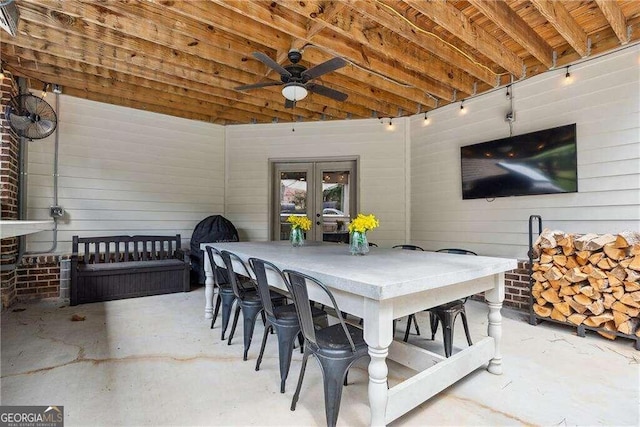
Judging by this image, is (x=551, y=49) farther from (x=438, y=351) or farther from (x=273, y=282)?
(x=273, y=282)

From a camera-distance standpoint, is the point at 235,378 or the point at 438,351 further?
the point at 438,351

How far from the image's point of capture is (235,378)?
227 cm

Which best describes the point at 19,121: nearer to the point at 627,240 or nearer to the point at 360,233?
the point at 360,233

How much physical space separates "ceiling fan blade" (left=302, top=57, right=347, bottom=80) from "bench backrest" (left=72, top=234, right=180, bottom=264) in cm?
364

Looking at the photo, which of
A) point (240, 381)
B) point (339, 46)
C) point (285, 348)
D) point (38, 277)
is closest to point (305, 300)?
point (285, 348)

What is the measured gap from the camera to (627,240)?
2748 millimetres

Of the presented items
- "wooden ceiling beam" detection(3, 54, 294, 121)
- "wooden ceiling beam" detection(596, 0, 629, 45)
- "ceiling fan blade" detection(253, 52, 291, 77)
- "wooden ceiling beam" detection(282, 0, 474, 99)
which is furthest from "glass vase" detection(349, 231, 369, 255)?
"wooden ceiling beam" detection(3, 54, 294, 121)

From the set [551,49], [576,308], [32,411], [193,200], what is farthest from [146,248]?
[551,49]

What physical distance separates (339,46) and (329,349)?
2966mm

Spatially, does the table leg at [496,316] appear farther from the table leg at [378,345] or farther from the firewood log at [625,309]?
the firewood log at [625,309]

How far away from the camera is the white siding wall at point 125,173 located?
177 inches

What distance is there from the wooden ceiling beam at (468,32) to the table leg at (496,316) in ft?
7.30

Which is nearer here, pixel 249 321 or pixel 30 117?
pixel 249 321

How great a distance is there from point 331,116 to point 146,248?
149 inches
